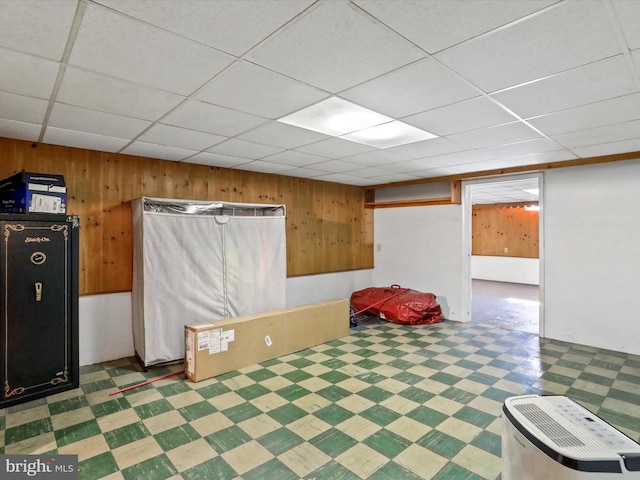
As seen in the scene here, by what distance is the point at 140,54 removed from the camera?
72.6 inches

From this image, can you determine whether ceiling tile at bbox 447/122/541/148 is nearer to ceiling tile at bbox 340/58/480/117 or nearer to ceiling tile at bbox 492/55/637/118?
ceiling tile at bbox 492/55/637/118

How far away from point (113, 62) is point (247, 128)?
1.31 meters

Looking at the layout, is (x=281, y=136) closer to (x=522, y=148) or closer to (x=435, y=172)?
(x=522, y=148)

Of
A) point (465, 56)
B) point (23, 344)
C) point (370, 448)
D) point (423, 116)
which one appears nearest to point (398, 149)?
point (423, 116)

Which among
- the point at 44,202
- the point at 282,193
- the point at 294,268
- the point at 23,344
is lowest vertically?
the point at 23,344

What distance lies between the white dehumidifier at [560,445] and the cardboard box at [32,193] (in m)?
3.89

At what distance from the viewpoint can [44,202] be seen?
3.19 meters

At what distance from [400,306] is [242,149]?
11.6 feet

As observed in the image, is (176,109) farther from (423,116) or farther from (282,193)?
(282,193)

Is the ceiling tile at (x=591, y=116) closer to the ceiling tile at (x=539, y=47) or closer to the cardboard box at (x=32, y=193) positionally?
the ceiling tile at (x=539, y=47)

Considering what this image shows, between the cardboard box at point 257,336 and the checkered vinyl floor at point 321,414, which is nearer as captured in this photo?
the checkered vinyl floor at point 321,414

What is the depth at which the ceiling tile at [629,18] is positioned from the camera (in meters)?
1.44

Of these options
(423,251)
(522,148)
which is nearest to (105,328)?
(423,251)

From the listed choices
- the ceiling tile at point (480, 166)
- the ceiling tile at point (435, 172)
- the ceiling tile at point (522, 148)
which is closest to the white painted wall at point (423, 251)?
the ceiling tile at point (435, 172)
